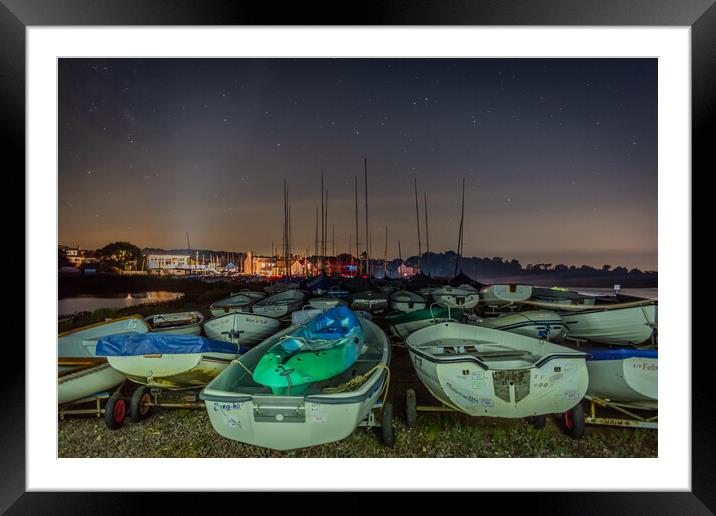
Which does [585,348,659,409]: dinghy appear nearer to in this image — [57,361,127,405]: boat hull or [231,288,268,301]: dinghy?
[57,361,127,405]: boat hull

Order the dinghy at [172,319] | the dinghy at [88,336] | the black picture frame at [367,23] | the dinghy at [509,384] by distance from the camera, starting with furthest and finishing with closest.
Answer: the dinghy at [172,319] → the dinghy at [88,336] → the dinghy at [509,384] → the black picture frame at [367,23]

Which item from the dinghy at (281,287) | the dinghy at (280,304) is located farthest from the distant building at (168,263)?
the dinghy at (281,287)

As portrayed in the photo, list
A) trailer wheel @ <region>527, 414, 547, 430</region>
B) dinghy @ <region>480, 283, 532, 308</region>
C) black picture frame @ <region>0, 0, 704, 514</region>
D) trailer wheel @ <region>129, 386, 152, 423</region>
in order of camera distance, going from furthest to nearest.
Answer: dinghy @ <region>480, 283, 532, 308</region>
trailer wheel @ <region>129, 386, 152, 423</region>
trailer wheel @ <region>527, 414, 547, 430</region>
black picture frame @ <region>0, 0, 704, 514</region>

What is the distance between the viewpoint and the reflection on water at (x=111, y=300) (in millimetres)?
3668

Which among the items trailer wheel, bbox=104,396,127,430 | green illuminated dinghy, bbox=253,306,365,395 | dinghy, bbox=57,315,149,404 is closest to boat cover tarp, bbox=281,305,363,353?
green illuminated dinghy, bbox=253,306,365,395

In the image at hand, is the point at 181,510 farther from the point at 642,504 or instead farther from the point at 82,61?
the point at 82,61

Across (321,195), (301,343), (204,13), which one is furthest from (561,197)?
(204,13)

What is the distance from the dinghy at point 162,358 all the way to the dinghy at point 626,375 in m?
2.71

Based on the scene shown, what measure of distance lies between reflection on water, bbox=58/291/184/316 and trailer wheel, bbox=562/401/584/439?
4.45 metres

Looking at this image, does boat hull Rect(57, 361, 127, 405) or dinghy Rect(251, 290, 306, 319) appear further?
dinghy Rect(251, 290, 306, 319)

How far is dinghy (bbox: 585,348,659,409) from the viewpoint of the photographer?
7.29 feet

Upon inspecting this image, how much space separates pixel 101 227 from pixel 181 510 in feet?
10.0

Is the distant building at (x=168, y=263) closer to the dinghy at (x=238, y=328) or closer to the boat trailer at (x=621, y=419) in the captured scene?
the dinghy at (x=238, y=328)

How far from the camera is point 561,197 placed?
158 inches
